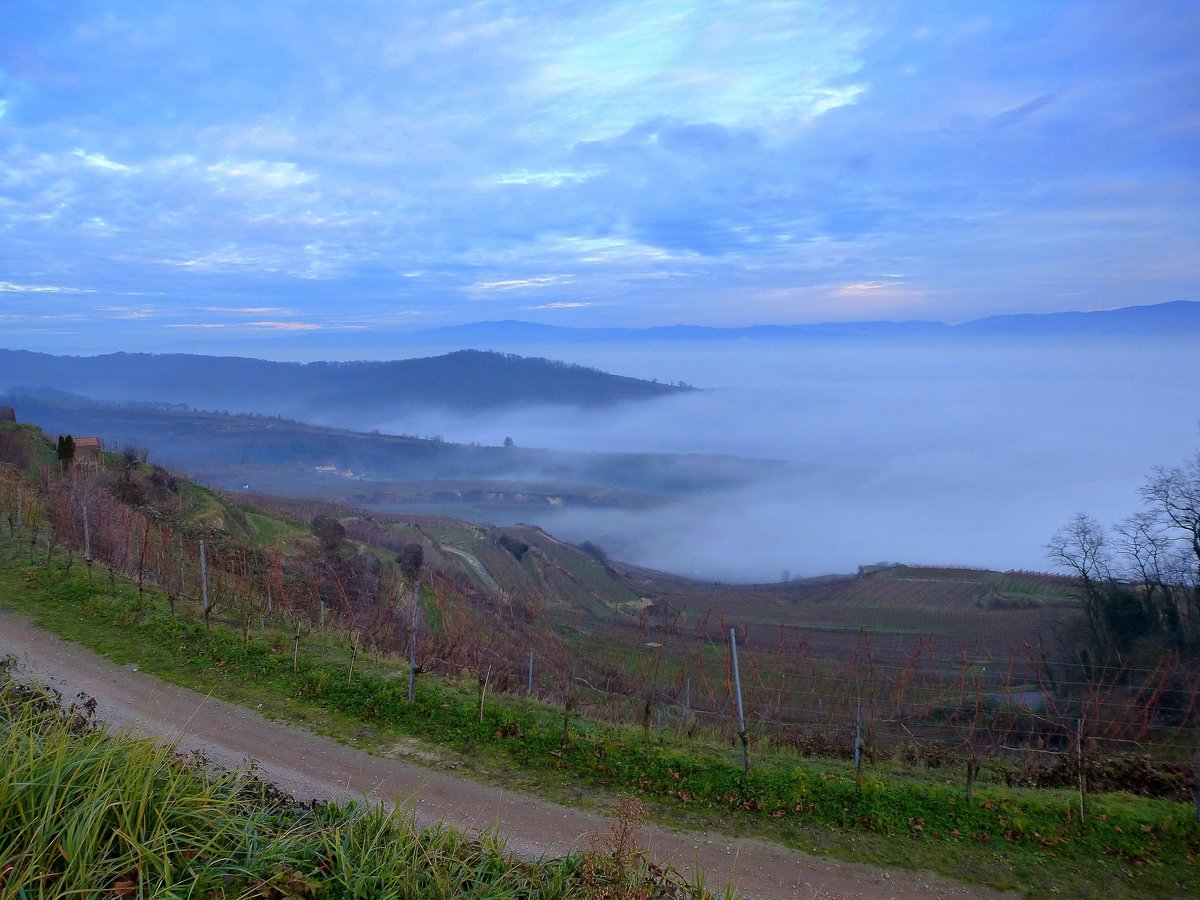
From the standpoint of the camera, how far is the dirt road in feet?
19.6

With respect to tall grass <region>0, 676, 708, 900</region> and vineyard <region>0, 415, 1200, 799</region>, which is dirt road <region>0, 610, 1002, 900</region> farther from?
vineyard <region>0, 415, 1200, 799</region>

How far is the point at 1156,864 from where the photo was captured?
20.6ft

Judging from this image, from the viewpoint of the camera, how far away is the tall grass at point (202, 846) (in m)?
3.36

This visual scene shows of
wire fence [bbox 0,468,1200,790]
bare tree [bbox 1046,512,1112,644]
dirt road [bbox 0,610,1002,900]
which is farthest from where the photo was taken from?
bare tree [bbox 1046,512,1112,644]

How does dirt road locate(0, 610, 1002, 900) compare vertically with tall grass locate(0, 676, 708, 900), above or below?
below

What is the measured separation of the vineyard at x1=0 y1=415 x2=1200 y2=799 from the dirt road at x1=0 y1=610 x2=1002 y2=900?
1365mm

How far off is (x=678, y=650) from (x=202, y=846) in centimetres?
2144

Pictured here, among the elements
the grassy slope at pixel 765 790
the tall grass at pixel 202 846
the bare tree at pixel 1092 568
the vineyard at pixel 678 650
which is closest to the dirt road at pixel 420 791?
the grassy slope at pixel 765 790

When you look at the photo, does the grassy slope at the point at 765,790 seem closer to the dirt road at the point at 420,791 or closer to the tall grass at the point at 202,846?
the dirt road at the point at 420,791

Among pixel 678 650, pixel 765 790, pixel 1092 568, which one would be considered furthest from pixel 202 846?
pixel 1092 568

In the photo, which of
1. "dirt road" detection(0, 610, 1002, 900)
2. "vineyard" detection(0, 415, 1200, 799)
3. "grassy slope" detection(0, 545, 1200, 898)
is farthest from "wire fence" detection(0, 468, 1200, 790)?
"dirt road" detection(0, 610, 1002, 900)

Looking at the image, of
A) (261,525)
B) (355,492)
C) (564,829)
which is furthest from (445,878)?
(355,492)

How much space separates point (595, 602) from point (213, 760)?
4656 centimetres

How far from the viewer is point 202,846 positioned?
361 centimetres
